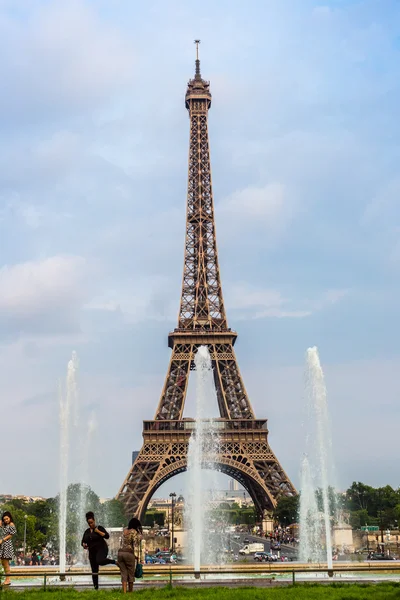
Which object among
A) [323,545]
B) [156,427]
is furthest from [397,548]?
[156,427]

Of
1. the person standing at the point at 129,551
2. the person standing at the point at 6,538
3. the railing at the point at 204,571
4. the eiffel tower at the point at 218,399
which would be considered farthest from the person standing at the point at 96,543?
the eiffel tower at the point at 218,399

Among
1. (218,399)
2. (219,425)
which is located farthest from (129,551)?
(218,399)

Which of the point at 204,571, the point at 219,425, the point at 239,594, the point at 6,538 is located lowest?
the point at 239,594

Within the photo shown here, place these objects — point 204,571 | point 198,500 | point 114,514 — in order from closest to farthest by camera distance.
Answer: point 204,571 → point 198,500 → point 114,514

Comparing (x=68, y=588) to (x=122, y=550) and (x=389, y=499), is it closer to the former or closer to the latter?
(x=122, y=550)

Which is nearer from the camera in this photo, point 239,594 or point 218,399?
point 239,594

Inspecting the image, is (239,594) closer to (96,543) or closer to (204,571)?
(204,571)

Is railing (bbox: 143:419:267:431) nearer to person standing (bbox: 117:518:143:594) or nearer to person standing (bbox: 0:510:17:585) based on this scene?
person standing (bbox: 0:510:17:585)
